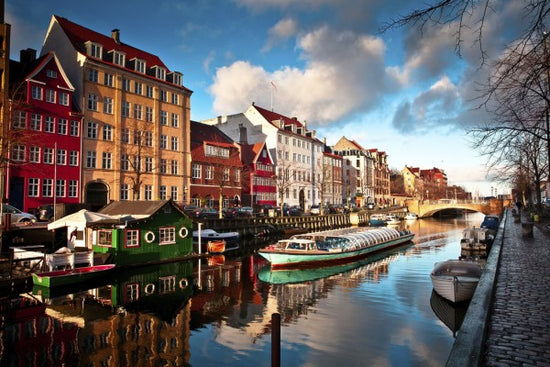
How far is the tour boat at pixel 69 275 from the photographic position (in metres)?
20.0

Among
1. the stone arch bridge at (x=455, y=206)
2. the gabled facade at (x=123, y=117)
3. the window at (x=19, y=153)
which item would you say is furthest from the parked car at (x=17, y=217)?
the stone arch bridge at (x=455, y=206)

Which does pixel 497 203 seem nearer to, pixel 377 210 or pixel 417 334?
pixel 377 210

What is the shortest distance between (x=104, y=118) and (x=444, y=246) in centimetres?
4074

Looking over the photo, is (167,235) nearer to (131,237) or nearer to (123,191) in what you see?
(131,237)

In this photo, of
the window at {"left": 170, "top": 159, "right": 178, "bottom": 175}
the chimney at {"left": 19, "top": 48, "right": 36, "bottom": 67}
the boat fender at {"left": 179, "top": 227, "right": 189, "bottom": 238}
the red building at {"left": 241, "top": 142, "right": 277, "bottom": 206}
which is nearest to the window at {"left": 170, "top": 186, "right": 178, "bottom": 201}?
the window at {"left": 170, "top": 159, "right": 178, "bottom": 175}

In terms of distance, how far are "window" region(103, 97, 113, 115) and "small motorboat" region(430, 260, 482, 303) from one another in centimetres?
4015

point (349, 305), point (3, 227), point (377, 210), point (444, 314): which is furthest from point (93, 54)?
point (377, 210)

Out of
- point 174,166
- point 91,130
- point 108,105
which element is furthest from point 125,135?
point 174,166

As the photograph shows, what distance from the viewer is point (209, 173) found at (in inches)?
2295

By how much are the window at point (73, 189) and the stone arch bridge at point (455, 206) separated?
8197 centimetres

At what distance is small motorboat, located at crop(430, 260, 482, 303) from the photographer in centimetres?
1714

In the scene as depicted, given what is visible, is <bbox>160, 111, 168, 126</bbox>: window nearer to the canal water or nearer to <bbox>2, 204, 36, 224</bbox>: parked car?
<bbox>2, 204, 36, 224</bbox>: parked car

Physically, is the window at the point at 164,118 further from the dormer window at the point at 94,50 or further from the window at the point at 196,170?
the dormer window at the point at 94,50

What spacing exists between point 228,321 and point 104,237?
14.0 metres
